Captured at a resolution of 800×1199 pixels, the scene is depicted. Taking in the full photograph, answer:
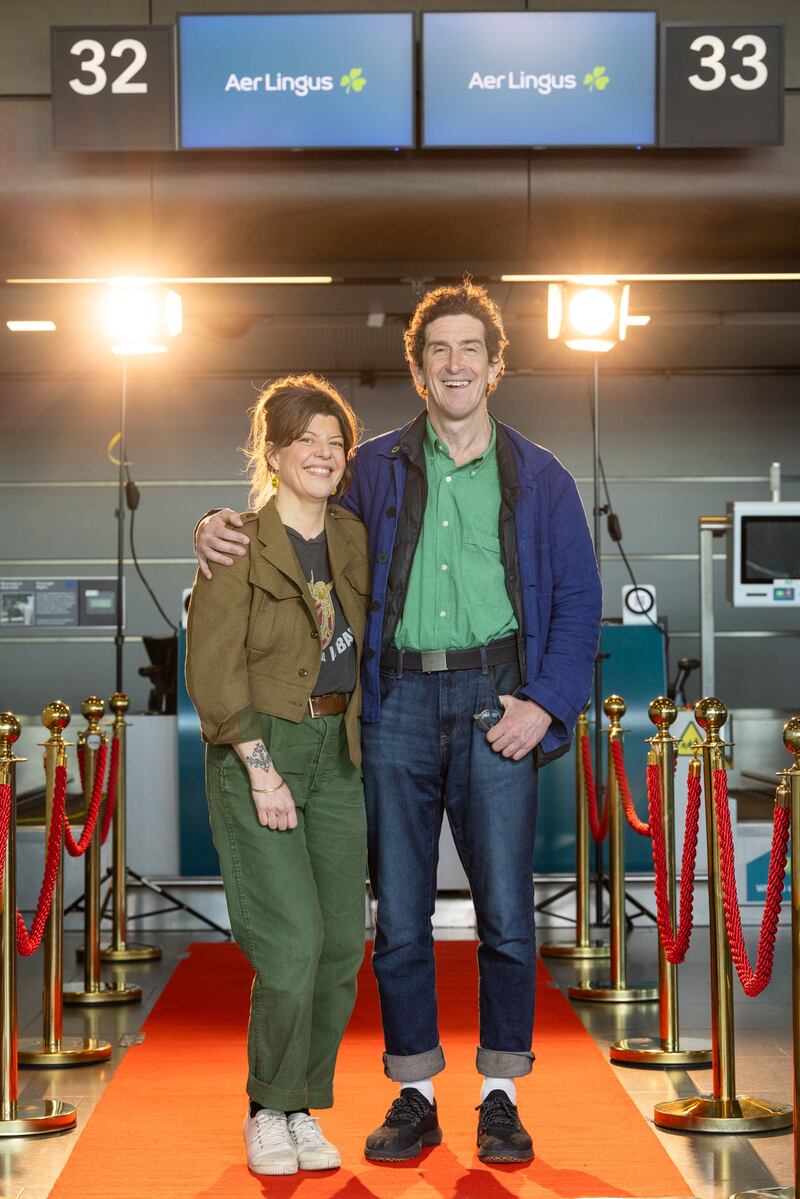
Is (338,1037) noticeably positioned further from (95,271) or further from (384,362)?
(384,362)

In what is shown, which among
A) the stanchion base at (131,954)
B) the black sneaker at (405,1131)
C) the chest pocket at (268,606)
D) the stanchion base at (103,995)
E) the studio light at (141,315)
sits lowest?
the stanchion base at (131,954)

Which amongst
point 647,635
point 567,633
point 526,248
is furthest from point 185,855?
point 567,633

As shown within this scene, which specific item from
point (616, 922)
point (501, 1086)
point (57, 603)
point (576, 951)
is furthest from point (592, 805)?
point (57, 603)

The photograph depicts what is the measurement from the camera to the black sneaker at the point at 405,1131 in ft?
9.54

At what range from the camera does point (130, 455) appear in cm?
953

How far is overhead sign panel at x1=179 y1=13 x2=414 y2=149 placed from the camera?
4.50 m

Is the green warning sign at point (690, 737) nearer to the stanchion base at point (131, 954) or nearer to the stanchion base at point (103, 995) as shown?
the stanchion base at point (131, 954)

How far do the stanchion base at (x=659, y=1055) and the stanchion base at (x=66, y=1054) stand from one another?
1.39 m

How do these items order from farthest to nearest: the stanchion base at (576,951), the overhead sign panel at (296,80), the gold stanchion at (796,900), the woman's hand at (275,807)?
the stanchion base at (576,951), the overhead sign panel at (296,80), the woman's hand at (275,807), the gold stanchion at (796,900)

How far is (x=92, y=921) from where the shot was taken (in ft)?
14.9

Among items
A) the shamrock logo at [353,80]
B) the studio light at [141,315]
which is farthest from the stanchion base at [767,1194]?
the studio light at [141,315]

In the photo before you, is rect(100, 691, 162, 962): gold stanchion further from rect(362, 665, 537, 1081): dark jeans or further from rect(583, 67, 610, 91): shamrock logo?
rect(583, 67, 610, 91): shamrock logo

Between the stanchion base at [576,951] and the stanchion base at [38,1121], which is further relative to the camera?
the stanchion base at [576,951]

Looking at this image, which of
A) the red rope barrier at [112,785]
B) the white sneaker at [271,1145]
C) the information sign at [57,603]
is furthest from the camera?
the information sign at [57,603]
